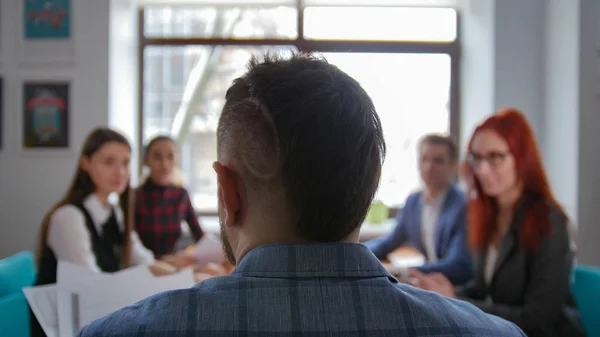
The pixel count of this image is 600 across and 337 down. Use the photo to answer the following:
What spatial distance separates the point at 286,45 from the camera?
→ 4.07 meters

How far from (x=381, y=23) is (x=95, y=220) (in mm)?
2917

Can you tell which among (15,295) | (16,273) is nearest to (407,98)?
(16,273)

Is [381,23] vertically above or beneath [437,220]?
above

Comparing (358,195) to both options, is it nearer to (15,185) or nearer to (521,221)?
(521,221)

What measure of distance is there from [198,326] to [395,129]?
3.80 metres

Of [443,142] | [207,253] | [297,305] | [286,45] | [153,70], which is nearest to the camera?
[297,305]

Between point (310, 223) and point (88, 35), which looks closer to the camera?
point (310, 223)

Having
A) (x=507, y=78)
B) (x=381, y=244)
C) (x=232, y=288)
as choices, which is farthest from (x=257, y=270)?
(x=507, y=78)

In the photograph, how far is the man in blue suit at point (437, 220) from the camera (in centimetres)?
221

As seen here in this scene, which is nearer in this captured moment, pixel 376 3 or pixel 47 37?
pixel 47 37

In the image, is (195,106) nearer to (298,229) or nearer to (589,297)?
(589,297)

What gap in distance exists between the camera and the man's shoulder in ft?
1.75

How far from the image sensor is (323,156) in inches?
20.7

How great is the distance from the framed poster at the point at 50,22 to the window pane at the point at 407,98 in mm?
2069
